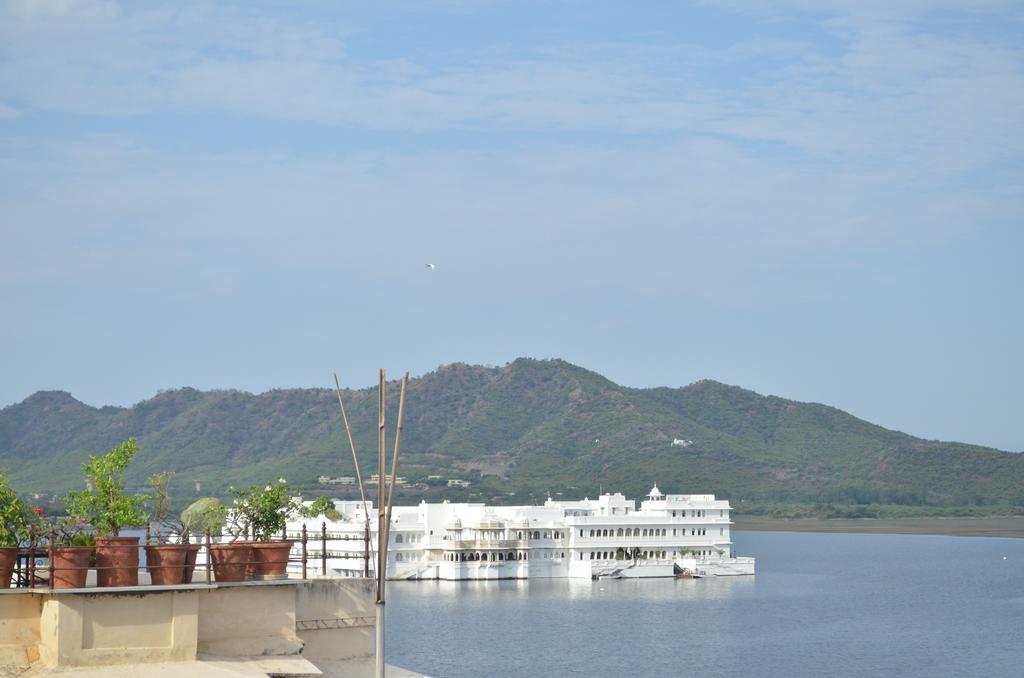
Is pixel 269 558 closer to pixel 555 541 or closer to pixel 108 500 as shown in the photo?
pixel 108 500

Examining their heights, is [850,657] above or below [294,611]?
below

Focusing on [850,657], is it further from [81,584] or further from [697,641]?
[81,584]

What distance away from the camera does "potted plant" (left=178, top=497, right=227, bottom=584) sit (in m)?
14.5

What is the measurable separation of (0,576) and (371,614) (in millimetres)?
3966

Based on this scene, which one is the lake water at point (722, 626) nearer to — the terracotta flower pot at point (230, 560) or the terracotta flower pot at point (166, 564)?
the terracotta flower pot at point (230, 560)

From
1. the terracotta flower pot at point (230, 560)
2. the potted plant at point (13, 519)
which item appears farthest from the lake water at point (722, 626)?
the potted plant at point (13, 519)

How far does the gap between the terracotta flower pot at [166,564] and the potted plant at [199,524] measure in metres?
0.11

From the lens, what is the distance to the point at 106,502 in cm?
1493

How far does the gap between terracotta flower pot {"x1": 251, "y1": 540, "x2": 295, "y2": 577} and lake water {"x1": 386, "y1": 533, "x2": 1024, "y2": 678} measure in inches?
1346

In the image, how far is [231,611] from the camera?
14.8 metres

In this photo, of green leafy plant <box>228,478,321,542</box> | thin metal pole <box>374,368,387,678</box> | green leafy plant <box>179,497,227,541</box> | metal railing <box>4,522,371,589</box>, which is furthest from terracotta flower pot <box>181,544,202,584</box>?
thin metal pole <box>374,368,387,678</box>

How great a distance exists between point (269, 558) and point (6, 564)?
255 centimetres

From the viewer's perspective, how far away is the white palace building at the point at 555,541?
92938mm

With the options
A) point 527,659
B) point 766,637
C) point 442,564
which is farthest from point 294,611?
point 442,564
